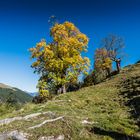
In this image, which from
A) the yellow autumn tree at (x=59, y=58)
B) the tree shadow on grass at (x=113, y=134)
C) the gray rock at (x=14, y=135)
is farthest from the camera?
the yellow autumn tree at (x=59, y=58)

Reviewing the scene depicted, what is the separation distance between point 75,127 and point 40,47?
25.8 m

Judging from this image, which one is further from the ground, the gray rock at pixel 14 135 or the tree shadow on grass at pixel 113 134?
the tree shadow on grass at pixel 113 134

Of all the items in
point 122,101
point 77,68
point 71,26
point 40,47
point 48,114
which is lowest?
point 48,114

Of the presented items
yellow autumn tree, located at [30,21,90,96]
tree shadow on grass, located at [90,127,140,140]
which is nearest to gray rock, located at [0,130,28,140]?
tree shadow on grass, located at [90,127,140,140]

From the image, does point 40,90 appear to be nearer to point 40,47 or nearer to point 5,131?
point 40,47

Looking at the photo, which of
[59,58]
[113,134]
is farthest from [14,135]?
[59,58]

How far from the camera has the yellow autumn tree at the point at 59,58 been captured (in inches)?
1547

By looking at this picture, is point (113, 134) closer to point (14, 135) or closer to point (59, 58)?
point (14, 135)

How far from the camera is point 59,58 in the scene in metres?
39.9

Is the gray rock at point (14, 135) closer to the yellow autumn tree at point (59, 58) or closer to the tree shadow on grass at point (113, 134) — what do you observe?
the tree shadow on grass at point (113, 134)

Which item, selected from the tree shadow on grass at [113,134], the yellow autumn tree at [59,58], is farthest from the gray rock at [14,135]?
the yellow autumn tree at [59,58]

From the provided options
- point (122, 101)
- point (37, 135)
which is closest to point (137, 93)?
point (122, 101)

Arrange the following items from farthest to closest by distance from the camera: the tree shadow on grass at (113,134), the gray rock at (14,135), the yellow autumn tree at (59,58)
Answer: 1. the yellow autumn tree at (59,58)
2. the gray rock at (14,135)
3. the tree shadow on grass at (113,134)

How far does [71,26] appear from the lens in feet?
137
